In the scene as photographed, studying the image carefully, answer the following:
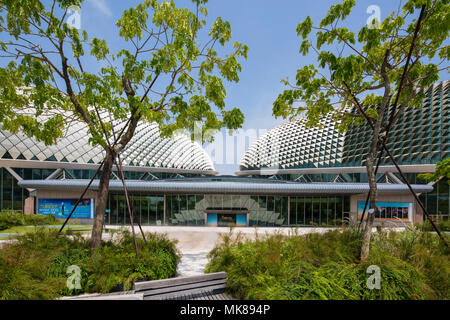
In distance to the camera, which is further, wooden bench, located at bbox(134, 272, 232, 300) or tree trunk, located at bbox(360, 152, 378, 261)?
tree trunk, located at bbox(360, 152, 378, 261)

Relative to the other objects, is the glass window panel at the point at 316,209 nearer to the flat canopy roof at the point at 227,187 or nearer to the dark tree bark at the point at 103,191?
the flat canopy roof at the point at 227,187

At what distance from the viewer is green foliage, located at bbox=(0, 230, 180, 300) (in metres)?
4.78

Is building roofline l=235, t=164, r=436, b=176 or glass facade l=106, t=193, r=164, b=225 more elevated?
building roofline l=235, t=164, r=436, b=176

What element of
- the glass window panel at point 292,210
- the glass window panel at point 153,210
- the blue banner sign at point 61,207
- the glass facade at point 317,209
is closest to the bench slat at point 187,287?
the glass window panel at point 153,210

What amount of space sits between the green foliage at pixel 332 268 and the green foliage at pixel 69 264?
6.67 ft

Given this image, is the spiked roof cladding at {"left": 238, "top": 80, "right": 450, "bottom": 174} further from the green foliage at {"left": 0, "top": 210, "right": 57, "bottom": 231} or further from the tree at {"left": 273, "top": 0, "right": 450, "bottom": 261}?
the green foliage at {"left": 0, "top": 210, "right": 57, "bottom": 231}

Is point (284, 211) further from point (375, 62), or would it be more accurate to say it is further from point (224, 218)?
point (375, 62)

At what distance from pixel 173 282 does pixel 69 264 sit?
320 centimetres

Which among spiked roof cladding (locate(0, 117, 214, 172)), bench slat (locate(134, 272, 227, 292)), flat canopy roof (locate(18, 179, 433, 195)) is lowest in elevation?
bench slat (locate(134, 272, 227, 292))

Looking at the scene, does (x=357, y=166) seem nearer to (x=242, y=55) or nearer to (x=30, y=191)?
(x=242, y=55)

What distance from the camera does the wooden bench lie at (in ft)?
17.4

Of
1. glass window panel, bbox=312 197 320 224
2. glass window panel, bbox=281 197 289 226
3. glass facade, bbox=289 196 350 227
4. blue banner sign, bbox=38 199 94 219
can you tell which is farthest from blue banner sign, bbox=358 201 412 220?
blue banner sign, bbox=38 199 94 219

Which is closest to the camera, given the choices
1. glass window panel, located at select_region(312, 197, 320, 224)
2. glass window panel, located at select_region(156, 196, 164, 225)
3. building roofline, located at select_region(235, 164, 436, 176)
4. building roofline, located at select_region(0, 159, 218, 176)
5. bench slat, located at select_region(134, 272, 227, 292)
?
bench slat, located at select_region(134, 272, 227, 292)

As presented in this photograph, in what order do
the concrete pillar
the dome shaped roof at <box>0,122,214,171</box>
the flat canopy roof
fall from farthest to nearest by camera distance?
the dome shaped roof at <box>0,122,214,171</box> → the concrete pillar → the flat canopy roof
